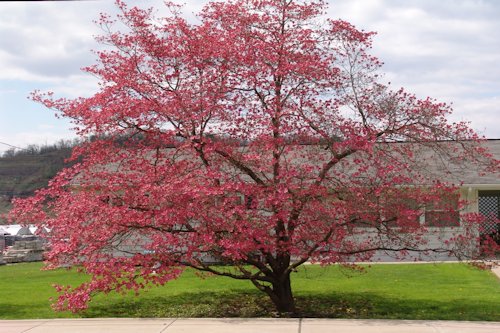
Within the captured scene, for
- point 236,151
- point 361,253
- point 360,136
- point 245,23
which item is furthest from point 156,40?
point 361,253

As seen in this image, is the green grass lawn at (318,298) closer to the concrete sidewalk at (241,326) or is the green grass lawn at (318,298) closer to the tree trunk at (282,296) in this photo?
the tree trunk at (282,296)

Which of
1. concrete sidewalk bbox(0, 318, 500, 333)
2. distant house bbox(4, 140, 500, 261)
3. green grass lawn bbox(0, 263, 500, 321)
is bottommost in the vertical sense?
green grass lawn bbox(0, 263, 500, 321)

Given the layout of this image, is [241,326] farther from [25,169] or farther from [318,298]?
[25,169]

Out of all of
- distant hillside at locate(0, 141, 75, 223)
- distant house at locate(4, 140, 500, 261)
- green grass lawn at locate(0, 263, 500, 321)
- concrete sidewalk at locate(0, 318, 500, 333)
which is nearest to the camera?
concrete sidewalk at locate(0, 318, 500, 333)

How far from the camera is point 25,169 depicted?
111 ft

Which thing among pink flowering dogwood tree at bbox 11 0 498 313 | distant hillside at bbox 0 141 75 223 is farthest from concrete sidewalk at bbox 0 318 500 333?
distant hillside at bbox 0 141 75 223

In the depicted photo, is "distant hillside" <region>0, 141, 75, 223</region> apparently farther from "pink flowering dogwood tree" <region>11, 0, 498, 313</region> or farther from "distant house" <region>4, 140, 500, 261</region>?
"pink flowering dogwood tree" <region>11, 0, 498, 313</region>

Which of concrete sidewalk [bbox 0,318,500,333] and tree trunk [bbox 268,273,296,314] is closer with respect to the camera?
concrete sidewalk [bbox 0,318,500,333]

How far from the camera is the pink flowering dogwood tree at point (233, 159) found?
8.80 meters

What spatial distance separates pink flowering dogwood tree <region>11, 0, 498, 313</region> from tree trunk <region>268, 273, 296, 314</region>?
23 millimetres

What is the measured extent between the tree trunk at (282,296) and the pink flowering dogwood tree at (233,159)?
2 cm

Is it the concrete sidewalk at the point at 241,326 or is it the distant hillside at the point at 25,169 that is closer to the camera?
the concrete sidewalk at the point at 241,326

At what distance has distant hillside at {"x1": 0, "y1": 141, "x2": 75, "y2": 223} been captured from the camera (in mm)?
29516

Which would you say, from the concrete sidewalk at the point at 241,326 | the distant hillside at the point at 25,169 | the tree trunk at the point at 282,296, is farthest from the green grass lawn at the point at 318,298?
the distant hillside at the point at 25,169
